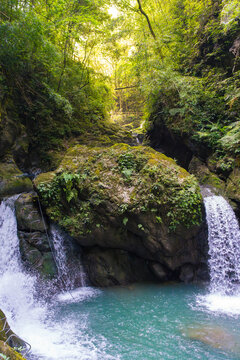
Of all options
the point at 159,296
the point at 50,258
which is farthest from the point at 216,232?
the point at 50,258

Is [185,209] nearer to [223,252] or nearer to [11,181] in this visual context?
[223,252]

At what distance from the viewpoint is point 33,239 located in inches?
266

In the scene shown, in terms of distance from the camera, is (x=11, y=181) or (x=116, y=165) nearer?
(x=116, y=165)

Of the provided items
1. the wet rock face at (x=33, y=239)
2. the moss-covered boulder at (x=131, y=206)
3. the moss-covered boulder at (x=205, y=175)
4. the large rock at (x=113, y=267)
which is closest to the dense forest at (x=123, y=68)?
the moss-covered boulder at (x=205, y=175)

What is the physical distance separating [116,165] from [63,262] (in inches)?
145

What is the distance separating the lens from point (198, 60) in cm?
1162

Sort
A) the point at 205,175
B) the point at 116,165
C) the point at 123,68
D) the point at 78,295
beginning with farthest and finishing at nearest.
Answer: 1. the point at 123,68
2. the point at 205,175
3. the point at 116,165
4. the point at 78,295

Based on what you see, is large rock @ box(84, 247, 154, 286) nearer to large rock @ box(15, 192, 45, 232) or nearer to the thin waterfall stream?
the thin waterfall stream

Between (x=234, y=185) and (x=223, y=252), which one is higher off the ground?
(x=234, y=185)

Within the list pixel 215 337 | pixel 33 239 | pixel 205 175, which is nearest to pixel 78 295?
pixel 33 239

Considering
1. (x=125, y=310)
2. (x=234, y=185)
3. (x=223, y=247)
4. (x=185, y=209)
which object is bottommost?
(x=125, y=310)

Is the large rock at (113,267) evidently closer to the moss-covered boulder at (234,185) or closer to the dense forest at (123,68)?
the moss-covered boulder at (234,185)

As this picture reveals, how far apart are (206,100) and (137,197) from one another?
663 centimetres

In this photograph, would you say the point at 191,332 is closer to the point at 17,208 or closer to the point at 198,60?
the point at 17,208
